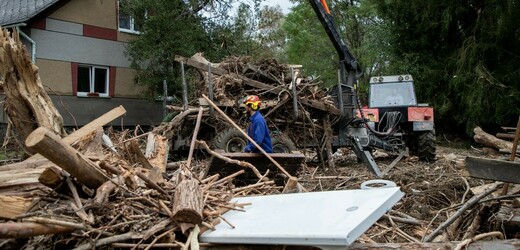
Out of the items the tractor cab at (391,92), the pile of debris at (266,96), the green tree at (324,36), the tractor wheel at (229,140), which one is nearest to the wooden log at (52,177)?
the tractor wheel at (229,140)

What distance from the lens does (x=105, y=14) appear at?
1872cm

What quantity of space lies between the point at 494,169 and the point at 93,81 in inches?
660

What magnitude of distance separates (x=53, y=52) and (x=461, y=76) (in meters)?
14.4

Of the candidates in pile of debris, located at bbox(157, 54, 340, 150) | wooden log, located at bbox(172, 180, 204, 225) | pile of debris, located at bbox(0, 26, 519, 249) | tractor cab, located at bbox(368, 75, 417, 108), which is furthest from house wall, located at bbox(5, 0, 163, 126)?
wooden log, located at bbox(172, 180, 204, 225)

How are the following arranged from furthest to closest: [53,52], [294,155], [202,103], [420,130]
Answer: [53,52], [420,130], [202,103], [294,155]

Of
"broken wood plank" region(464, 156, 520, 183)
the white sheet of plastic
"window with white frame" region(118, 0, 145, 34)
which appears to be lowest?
the white sheet of plastic

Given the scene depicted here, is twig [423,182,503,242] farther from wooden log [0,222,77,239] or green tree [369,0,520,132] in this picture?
green tree [369,0,520,132]

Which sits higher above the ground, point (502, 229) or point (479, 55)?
point (479, 55)

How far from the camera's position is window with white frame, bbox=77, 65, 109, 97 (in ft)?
59.6

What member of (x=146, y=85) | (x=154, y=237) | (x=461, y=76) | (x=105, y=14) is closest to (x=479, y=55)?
(x=461, y=76)

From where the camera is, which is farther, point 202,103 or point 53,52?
point 53,52

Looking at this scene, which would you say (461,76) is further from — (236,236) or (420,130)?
(236,236)

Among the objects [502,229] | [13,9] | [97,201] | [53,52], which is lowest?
[502,229]

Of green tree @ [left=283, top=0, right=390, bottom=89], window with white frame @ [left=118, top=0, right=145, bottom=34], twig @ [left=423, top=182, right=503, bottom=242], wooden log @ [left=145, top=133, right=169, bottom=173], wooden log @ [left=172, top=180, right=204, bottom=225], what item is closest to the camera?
wooden log @ [left=172, top=180, right=204, bottom=225]
